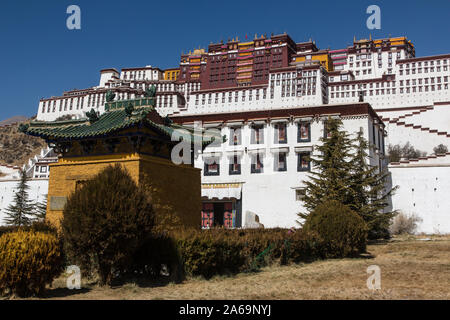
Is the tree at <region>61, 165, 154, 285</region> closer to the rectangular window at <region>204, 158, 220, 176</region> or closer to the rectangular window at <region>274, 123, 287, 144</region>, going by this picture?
the rectangular window at <region>274, 123, 287, 144</region>

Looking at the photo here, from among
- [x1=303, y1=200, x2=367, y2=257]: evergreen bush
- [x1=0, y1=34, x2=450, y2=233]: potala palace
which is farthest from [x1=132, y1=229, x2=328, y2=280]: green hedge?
[x1=0, y1=34, x2=450, y2=233]: potala palace

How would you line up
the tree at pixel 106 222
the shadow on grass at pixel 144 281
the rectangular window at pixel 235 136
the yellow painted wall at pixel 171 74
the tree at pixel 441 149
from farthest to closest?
1. the yellow painted wall at pixel 171 74
2. the tree at pixel 441 149
3. the rectangular window at pixel 235 136
4. the shadow on grass at pixel 144 281
5. the tree at pixel 106 222

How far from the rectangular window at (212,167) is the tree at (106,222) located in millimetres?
25645

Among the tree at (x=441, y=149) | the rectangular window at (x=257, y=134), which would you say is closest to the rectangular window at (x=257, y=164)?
the rectangular window at (x=257, y=134)

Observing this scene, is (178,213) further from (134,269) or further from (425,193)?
(425,193)

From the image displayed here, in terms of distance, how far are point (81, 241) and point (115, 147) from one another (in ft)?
17.9

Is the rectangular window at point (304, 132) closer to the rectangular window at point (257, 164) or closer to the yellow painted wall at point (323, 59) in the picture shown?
the rectangular window at point (257, 164)

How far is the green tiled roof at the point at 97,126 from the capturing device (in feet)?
47.9

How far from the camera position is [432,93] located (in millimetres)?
92875

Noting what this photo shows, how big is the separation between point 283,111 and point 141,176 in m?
22.8

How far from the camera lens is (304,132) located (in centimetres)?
3462

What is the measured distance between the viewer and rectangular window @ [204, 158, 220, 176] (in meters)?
36.8

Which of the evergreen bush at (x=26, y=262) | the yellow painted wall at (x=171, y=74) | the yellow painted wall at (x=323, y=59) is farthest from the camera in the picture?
the yellow painted wall at (x=171, y=74)

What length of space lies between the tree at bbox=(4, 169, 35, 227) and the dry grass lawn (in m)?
34.9
